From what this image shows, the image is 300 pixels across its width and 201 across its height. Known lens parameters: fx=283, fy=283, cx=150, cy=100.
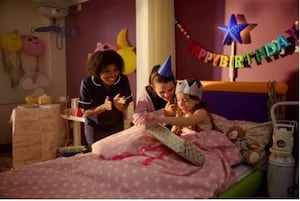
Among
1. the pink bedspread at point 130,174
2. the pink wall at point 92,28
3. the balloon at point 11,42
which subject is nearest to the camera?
the pink bedspread at point 130,174

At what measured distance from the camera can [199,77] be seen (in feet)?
7.62

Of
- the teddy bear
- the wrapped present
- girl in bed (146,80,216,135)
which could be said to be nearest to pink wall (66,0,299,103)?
the teddy bear

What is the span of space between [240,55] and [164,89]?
2.57ft

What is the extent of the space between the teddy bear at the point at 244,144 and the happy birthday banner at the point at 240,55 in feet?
1.91

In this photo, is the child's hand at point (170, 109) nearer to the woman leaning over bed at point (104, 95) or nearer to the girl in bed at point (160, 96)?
the girl in bed at point (160, 96)

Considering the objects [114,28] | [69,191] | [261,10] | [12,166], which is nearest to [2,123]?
[12,166]

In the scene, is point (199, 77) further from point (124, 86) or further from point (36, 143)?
point (36, 143)

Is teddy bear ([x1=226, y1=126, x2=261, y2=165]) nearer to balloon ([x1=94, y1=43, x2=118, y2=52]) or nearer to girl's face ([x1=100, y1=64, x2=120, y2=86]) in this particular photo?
girl's face ([x1=100, y1=64, x2=120, y2=86])

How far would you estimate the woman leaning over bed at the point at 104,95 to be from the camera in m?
1.80

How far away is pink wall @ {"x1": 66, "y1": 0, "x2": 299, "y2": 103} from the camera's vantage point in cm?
187

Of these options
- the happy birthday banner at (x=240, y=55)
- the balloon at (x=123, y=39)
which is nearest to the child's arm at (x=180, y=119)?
the happy birthday banner at (x=240, y=55)

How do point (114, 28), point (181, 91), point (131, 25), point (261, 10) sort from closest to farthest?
point (181, 91) → point (261, 10) → point (131, 25) → point (114, 28)

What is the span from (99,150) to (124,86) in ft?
1.96

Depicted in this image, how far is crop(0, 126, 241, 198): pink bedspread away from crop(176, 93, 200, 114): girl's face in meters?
A: 0.15
